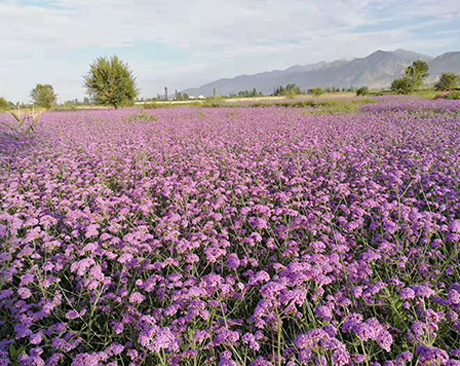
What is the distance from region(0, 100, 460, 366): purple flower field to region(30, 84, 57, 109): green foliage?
5277 centimetres

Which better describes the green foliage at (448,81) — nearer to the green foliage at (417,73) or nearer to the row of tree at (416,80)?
the row of tree at (416,80)

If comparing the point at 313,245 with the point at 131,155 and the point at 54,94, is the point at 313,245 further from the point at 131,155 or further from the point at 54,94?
the point at 54,94

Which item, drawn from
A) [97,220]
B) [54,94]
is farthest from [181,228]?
[54,94]

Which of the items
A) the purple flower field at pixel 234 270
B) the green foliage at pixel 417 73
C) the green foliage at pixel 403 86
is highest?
the green foliage at pixel 417 73

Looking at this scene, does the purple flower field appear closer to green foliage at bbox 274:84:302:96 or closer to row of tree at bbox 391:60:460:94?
row of tree at bbox 391:60:460:94

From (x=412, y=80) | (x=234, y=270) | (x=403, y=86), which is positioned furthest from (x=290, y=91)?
(x=234, y=270)

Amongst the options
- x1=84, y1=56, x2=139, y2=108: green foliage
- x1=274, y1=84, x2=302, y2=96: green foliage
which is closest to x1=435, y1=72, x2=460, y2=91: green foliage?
x1=274, y1=84, x2=302, y2=96: green foliage

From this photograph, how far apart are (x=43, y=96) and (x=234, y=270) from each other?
61.8 meters

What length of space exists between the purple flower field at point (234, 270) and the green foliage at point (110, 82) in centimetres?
2369

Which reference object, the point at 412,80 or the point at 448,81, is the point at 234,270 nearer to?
the point at 412,80

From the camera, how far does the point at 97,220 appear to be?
3451 mm

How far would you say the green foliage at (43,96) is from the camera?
50934 mm

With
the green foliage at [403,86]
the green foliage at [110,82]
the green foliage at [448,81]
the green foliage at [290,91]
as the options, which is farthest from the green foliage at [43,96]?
the green foliage at [448,81]

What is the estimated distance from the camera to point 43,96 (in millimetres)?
52781
